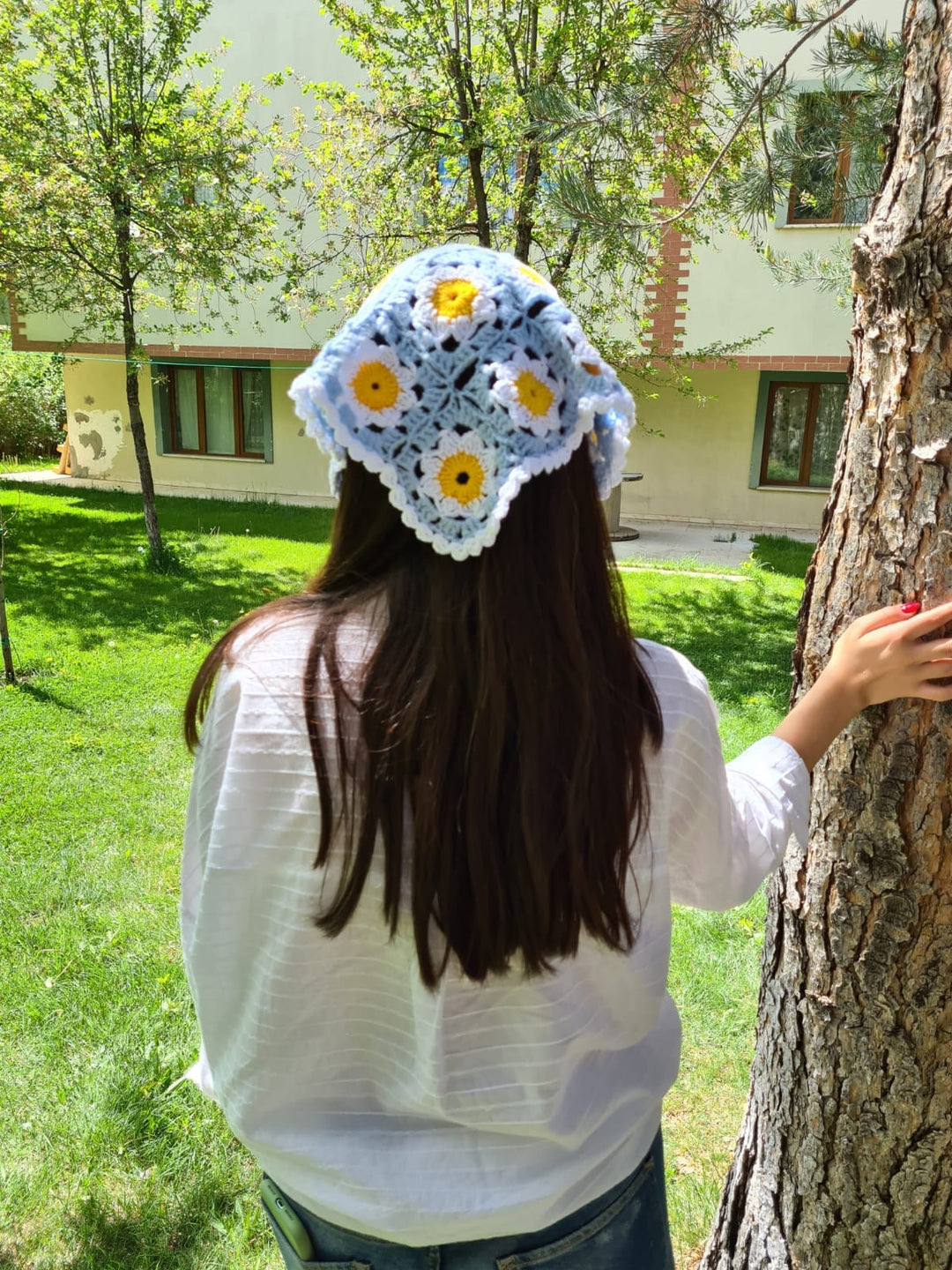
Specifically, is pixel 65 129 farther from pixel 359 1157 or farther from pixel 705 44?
pixel 359 1157

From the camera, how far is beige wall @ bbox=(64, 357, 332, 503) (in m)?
14.7

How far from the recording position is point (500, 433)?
0.86 metres

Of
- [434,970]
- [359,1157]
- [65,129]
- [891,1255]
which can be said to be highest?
[65,129]

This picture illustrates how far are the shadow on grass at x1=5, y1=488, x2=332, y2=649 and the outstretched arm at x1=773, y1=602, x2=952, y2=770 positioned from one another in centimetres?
367

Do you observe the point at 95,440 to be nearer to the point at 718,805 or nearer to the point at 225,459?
the point at 225,459

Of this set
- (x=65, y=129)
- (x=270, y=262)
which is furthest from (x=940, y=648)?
(x=65, y=129)

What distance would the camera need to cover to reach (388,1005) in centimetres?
101

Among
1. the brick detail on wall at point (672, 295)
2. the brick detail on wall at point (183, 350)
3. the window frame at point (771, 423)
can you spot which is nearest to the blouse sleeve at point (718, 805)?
the brick detail on wall at point (672, 295)

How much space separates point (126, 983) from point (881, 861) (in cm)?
235

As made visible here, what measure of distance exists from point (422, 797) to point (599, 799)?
0.18m

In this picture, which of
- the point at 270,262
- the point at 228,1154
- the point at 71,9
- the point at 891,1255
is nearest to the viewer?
the point at 891,1255

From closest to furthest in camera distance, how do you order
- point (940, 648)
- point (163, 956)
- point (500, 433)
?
point (500, 433) → point (940, 648) → point (163, 956)

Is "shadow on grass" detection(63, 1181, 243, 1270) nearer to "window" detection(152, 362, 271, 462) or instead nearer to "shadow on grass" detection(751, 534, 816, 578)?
"shadow on grass" detection(751, 534, 816, 578)

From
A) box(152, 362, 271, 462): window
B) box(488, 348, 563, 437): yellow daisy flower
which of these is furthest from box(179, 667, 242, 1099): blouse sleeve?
box(152, 362, 271, 462): window
